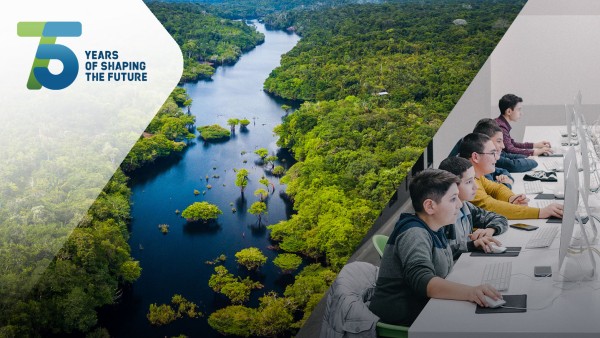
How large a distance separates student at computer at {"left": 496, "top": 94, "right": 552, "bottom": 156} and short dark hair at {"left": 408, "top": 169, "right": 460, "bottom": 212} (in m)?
2.40

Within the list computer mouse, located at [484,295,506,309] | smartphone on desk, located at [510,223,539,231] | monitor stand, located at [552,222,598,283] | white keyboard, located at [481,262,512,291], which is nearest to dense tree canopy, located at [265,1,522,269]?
smartphone on desk, located at [510,223,539,231]

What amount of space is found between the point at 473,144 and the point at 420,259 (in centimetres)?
144

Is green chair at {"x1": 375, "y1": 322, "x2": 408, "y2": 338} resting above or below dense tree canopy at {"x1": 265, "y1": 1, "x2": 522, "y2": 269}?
below

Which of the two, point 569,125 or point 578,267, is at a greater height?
point 578,267

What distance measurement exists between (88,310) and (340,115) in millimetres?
1297

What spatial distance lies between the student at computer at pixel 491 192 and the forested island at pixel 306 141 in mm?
412

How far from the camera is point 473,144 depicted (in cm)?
431

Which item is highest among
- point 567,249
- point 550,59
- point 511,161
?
point 567,249

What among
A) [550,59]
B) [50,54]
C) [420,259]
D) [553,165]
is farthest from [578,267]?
[550,59]

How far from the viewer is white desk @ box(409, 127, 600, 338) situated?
Result: 258cm

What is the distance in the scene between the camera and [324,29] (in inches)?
142

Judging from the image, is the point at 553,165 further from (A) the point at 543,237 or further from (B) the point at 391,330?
(B) the point at 391,330

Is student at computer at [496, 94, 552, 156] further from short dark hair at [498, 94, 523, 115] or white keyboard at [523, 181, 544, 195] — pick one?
white keyboard at [523, 181, 544, 195]

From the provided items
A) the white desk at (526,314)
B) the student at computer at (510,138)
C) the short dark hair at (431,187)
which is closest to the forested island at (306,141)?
the short dark hair at (431,187)
